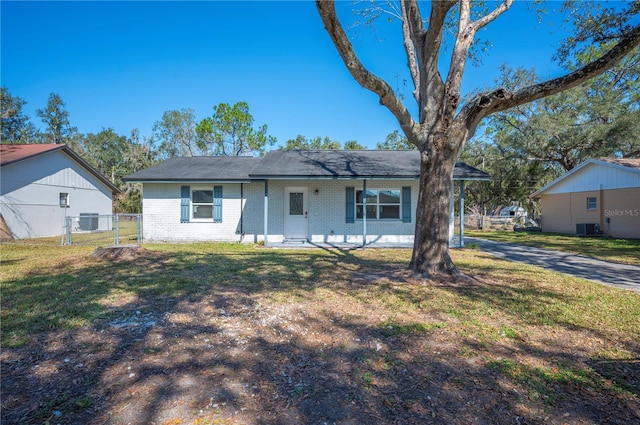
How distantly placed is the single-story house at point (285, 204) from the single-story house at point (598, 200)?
33.2 ft

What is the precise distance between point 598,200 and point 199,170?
21129 mm

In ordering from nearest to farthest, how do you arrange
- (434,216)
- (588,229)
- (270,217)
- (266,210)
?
(434,216) → (266,210) → (270,217) → (588,229)

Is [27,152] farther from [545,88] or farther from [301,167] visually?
[545,88]

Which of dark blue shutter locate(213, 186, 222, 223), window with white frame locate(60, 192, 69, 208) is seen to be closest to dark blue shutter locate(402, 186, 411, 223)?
dark blue shutter locate(213, 186, 222, 223)

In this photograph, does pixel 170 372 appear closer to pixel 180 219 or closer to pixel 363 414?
pixel 363 414

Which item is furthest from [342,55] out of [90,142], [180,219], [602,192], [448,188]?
[90,142]

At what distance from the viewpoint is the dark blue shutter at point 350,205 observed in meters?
12.4

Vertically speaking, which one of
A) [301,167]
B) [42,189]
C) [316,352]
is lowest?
[316,352]

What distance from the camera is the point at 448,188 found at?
6.12 metres

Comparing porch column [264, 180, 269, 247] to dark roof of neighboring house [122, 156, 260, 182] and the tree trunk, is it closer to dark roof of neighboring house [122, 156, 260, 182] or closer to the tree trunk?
dark roof of neighboring house [122, 156, 260, 182]

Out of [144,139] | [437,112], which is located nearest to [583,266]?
[437,112]

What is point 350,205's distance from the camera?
1241 centimetres

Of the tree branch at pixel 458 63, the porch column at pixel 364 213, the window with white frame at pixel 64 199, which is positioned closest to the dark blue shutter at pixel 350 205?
the porch column at pixel 364 213

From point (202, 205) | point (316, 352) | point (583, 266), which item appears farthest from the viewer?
point (202, 205)
